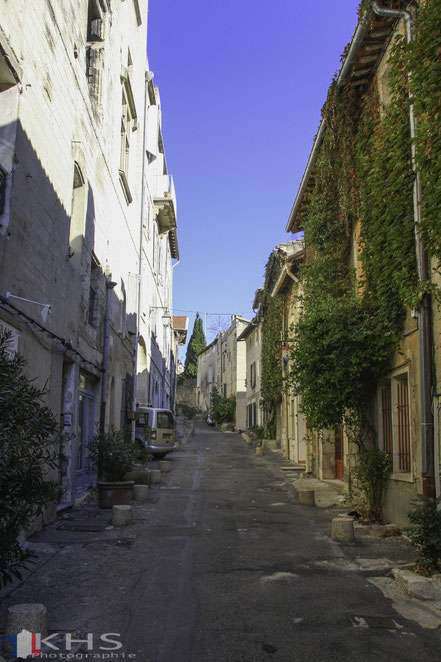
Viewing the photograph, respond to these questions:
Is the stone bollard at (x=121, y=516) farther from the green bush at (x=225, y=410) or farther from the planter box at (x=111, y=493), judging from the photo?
the green bush at (x=225, y=410)

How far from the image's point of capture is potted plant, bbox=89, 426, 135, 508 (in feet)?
34.6

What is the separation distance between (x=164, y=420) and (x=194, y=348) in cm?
4782

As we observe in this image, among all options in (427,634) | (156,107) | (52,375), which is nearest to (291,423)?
(52,375)

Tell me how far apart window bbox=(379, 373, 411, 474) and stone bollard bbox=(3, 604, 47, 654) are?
19.7ft

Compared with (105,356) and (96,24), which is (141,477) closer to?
(105,356)

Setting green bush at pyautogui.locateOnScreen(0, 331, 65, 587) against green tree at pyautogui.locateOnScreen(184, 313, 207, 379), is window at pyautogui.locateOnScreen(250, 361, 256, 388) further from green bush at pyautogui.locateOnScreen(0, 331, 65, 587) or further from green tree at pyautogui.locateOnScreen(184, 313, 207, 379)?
green tree at pyautogui.locateOnScreen(184, 313, 207, 379)

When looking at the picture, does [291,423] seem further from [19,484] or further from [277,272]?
[19,484]

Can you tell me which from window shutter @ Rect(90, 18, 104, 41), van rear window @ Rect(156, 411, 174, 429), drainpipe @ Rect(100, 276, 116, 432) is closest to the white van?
van rear window @ Rect(156, 411, 174, 429)

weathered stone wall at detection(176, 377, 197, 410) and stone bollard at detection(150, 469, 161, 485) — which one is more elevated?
weathered stone wall at detection(176, 377, 197, 410)

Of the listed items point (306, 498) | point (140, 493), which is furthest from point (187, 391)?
point (306, 498)

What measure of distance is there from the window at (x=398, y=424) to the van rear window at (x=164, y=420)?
12728 millimetres

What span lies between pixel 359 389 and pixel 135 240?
12.3 m

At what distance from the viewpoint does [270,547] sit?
7.55m
